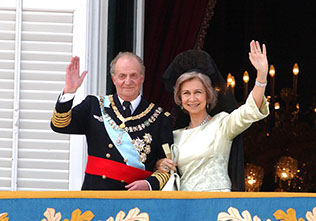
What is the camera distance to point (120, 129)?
3.43 m

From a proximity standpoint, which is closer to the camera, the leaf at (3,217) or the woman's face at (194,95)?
the leaf at (3,217)

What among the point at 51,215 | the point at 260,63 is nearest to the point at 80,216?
the point at 51,215

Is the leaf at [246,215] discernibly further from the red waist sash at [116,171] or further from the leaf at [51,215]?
the leaf at [51,215]

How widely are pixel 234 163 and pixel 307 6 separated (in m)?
5.57

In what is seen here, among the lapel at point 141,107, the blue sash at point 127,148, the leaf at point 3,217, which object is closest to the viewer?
the leaf at point 3,217

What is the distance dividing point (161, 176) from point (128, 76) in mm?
510

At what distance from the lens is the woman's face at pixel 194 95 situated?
3506 millimetres

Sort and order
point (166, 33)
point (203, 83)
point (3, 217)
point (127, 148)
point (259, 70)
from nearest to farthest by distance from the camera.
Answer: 1. point (3, 217)
2. point (259, 70)
3. point (127, 148)
4. point (203, 83)
5. point (166, 33)

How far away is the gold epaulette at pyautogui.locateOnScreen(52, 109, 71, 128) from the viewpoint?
3314 millimetres

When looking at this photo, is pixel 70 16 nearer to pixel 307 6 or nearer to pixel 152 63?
pixel 152 63

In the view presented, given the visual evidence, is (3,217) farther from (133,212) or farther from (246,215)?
(246,215)

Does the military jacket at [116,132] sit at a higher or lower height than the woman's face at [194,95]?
lower

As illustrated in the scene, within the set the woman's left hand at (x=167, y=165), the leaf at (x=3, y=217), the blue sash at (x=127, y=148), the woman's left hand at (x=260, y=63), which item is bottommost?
the leaf at (x=3, y=217)

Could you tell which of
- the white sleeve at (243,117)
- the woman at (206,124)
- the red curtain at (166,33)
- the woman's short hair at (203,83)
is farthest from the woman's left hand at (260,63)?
the red curtain at (166,33)
